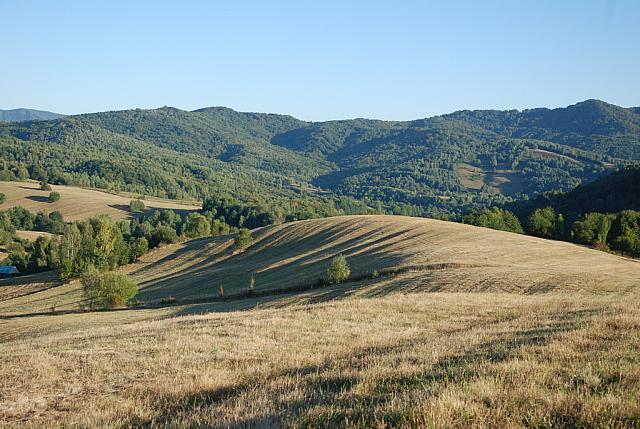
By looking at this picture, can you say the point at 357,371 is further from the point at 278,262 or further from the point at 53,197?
the point at 53,197

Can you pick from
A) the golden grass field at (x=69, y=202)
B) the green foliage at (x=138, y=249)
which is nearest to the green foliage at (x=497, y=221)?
the green foliage at (x=138, y=249)

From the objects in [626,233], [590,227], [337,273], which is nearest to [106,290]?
[337,273]

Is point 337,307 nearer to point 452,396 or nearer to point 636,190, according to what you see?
point 452,396

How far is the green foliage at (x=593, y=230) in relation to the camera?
79625 millimetres

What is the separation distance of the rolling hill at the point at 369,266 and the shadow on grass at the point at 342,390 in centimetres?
2340

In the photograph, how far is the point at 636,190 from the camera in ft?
453

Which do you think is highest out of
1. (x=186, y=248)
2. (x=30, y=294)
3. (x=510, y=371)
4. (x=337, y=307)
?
(x=510, y=371)

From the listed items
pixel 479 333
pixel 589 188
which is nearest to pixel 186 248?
pixel 479 333

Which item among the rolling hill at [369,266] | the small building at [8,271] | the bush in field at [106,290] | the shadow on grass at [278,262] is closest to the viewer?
the rolling hill at [369,266]

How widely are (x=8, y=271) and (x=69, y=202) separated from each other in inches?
2737

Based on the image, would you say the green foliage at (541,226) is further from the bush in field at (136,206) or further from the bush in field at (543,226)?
the bush in field at (136,206)

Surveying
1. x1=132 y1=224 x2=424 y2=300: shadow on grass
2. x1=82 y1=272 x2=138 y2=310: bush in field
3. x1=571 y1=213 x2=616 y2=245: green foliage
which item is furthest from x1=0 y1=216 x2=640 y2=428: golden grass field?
x1=571 y1=213 x2=616 y2=245: green foliage

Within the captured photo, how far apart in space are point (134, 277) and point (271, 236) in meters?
25.7

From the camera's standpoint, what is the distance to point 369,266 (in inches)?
1971
